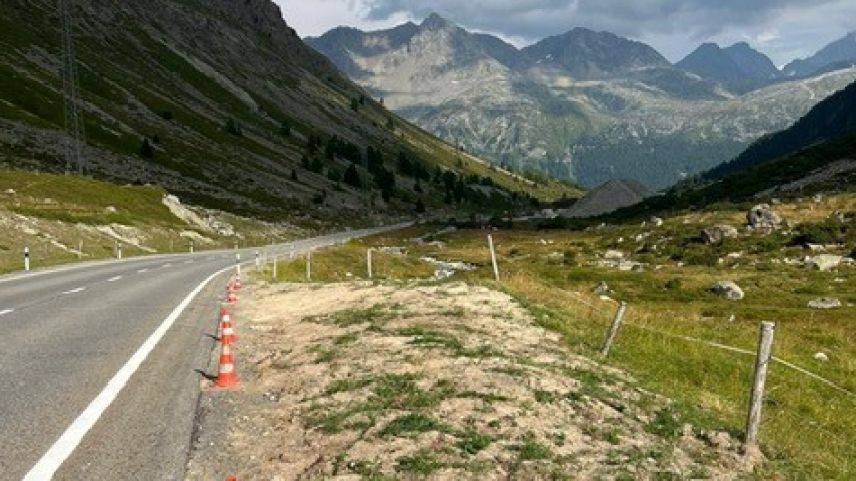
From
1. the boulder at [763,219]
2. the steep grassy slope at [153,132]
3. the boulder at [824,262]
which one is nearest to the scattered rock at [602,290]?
the boulder at [824,262]

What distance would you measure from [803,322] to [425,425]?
3654cm

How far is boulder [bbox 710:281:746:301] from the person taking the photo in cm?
5082

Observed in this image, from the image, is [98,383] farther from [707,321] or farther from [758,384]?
[707,321]

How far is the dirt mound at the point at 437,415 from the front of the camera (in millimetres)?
8328

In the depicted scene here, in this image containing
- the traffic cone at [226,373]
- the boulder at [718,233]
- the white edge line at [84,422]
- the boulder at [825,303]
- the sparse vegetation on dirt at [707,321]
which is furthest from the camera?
the boulder at [718,233]

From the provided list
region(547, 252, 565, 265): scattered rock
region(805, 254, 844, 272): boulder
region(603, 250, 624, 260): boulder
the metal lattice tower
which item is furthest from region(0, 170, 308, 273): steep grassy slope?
region(805, 254, 844, 272): boulder

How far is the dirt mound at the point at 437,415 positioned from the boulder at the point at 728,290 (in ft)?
128

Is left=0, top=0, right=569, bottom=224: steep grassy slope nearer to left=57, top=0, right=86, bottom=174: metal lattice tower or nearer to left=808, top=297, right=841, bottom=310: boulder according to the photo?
left=57, top=0, right=86, bottom=174: metal lattice tower

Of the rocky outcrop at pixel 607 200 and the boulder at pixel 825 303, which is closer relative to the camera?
the boulder at pixel 825 303

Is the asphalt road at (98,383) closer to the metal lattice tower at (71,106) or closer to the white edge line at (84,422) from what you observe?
the white edge line at (84,422)

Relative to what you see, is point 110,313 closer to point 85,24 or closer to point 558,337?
point 558,337

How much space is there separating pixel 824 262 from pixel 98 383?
66581 millimetres

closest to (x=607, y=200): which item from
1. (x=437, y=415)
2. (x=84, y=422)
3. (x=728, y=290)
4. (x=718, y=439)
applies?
(x=728, y=290)

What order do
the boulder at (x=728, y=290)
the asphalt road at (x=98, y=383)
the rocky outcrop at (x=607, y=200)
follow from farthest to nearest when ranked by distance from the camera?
the rocky outcrop at (x=607, y=200) → the boulder at (x=728, y=290) → the asphalt road at (x=98, y=383)
